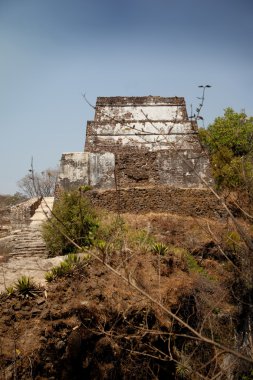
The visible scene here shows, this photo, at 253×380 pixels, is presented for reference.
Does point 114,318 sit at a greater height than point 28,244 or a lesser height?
lesser

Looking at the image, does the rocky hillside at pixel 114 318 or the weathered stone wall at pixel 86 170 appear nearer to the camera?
the rocky hillside at pixel 114 318

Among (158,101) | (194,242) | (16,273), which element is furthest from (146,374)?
(158,101)

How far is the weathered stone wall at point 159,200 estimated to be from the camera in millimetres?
11016

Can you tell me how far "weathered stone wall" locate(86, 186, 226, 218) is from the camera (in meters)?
11.0

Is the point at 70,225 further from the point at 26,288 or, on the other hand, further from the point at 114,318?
the point at 114,318

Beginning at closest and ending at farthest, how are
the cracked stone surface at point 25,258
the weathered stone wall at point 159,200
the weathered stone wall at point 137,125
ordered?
the cracked stone surface at point 25,258 → the weathered stone wall at point 159,200 → the weathered stone wall at point 137,125

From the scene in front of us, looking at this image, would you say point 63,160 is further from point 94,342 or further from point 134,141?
point 94,342

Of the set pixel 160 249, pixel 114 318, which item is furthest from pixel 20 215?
pixel 114 318

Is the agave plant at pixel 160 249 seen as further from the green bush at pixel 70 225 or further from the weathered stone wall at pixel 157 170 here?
the weathered stone wall at pixel 157 170

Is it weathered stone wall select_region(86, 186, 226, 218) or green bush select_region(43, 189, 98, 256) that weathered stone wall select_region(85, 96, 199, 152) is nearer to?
weathered stone wall select_region(86, 186, 226, 218)

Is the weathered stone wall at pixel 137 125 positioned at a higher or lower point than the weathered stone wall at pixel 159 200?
higher

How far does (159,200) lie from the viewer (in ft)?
36.6

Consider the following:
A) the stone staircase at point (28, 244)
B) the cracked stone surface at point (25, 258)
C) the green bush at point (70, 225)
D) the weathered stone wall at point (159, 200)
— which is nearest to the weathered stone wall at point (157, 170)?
the weathered stone wall at point (159, 200)

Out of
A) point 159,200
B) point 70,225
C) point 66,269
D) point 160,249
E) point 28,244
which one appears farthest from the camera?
point 159,200
